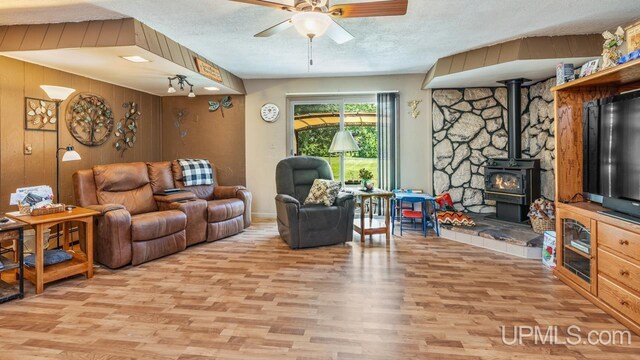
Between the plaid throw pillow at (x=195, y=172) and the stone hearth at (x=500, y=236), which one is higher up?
the plaid throw pillow at (x=195, y=172)

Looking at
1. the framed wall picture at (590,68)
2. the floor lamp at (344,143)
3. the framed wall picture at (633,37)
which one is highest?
the framed wall picture at (633,37)

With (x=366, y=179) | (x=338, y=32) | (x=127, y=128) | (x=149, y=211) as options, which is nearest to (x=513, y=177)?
(x=366, y=179)

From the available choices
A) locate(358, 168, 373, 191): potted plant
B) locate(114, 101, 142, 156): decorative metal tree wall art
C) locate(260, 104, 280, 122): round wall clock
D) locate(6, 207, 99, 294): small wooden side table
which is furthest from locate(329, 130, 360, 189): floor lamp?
locate(114, 101, 142, 156): decorative metal tree wall art

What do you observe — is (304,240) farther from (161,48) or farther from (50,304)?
(161,48)

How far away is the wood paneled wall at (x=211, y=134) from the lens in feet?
18.0

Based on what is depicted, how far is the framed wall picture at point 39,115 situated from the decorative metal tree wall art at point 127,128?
3.16ft

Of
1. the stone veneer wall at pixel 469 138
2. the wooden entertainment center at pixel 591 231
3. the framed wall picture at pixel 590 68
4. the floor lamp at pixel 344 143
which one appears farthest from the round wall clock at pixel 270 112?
the framed wall picture at pixel 590 68

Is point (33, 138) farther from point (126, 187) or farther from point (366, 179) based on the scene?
point (366, 179)

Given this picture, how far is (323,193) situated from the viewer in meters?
3.92

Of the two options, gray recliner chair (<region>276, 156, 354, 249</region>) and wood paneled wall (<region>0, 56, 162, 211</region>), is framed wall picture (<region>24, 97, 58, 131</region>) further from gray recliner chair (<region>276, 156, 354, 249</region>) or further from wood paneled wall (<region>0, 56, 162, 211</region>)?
gray recliner chair (<region>276, 156, 354, 249</region>)

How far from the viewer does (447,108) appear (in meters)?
5.00

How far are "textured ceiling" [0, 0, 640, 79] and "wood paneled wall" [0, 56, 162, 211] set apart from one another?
2.13ft

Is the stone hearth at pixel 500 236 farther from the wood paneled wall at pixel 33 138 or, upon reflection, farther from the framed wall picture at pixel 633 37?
the wood paneled wall at pixel 33 138
